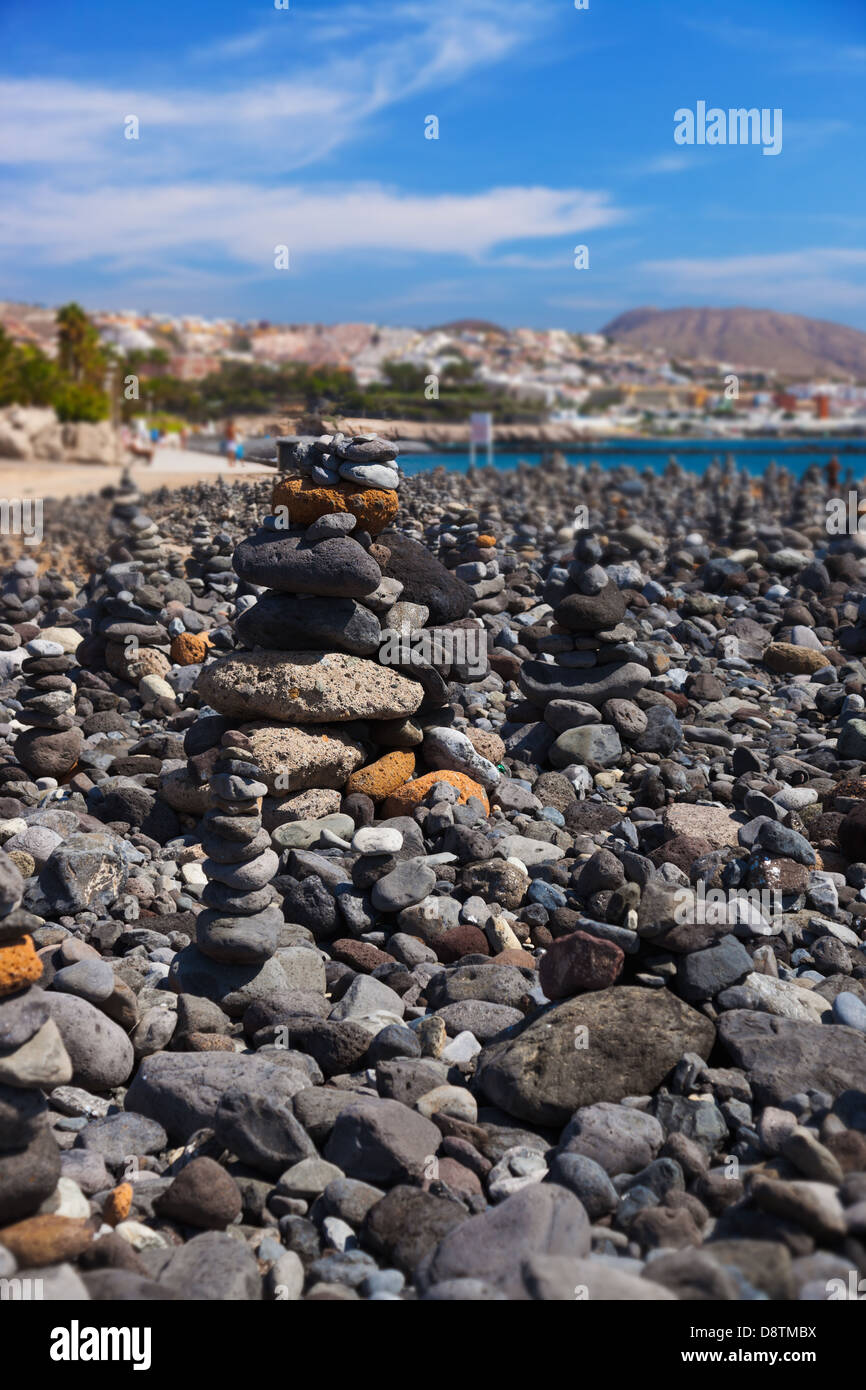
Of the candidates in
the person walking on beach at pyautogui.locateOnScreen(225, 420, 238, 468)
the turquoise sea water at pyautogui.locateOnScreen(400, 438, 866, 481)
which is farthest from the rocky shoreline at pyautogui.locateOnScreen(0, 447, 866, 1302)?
the turquoise sea water at pyautogui.locateOnScreen(400, 438, 866, 481)

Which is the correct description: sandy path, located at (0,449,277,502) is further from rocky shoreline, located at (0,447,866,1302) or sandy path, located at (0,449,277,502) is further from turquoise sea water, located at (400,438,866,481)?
turquoise sea water, located at (400,438,866,481)

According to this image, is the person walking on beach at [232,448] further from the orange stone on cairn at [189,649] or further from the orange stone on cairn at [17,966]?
the orange stone on cairn at [17,966]

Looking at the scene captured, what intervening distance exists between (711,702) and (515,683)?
2055mm

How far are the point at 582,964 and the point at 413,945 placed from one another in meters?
1.42

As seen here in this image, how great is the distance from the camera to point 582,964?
541 cm

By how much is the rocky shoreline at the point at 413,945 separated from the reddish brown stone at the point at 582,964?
17 millimetres

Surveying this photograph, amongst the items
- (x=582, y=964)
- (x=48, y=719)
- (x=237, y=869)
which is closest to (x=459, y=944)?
(x=582, y=964)

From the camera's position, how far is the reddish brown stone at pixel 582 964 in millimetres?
5387

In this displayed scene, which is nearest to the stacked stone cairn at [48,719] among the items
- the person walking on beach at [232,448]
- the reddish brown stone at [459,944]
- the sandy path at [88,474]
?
the reddish brown stone at [459,944]
